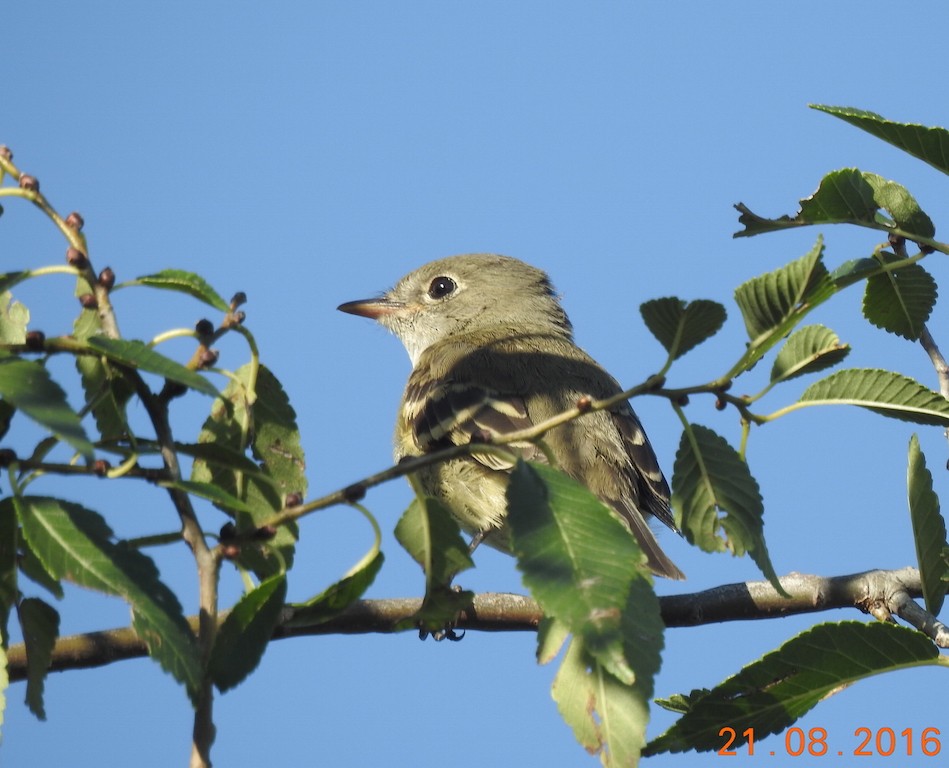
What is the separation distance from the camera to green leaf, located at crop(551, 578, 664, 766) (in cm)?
229

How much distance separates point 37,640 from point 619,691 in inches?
50.8

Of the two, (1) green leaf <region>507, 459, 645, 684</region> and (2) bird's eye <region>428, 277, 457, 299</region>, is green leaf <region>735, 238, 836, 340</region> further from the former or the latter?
(2) bird's eye <region>428, 277, 457, 299</region>

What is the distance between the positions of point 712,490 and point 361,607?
1529 millimetres

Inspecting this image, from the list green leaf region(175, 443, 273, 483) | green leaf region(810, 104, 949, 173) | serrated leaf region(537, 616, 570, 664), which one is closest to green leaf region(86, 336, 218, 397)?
green leaf region(175, 443, 273, 483)

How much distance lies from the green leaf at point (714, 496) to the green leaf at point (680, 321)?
25 centimetres

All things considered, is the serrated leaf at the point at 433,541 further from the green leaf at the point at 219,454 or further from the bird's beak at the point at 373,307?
the bird's beak at the point at 373,307

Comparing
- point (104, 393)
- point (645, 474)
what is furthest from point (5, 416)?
point (645, 474)

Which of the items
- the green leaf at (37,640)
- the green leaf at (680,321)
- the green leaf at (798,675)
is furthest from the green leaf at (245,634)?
the green leaf at (798,675)

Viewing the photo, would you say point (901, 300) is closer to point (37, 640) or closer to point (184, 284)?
point (184, 284)

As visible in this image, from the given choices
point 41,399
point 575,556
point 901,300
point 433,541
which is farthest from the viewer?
point 901,300

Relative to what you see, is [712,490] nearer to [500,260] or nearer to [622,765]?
[622,765]

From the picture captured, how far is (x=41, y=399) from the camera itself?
209 centimetres

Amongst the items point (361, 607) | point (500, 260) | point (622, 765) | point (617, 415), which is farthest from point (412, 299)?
point (622, 765)

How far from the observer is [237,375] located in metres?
2.82
